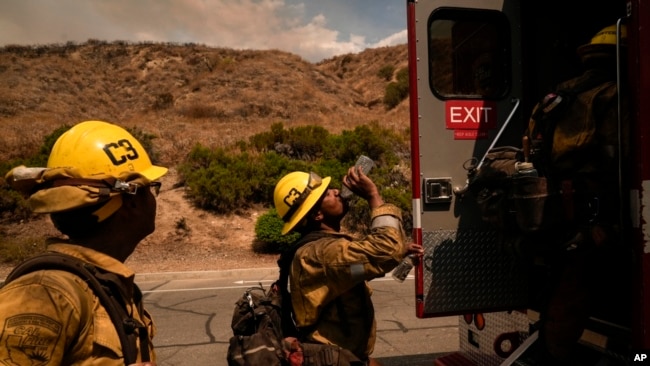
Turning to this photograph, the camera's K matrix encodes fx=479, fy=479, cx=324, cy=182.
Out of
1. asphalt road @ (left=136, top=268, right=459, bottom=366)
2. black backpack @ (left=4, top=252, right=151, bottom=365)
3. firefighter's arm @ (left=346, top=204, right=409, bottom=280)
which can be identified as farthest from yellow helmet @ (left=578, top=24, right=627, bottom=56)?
asphalt road @ (left=136, top=268, right=459, bottom=366)

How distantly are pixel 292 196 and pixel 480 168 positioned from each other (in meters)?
1.12

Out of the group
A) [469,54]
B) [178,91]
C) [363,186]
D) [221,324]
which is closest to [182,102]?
[178,91]

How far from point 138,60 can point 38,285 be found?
44806 millimetres

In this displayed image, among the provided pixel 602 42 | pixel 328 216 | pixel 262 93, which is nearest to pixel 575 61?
pixel 602 42

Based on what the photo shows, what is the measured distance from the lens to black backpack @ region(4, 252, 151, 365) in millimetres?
1294

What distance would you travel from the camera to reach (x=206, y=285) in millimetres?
9219

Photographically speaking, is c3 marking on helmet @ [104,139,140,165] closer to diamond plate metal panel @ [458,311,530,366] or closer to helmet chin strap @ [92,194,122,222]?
helmet chin strap @ [92,194,122,222]

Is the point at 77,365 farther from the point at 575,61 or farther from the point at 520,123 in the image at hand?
the point at 575,61

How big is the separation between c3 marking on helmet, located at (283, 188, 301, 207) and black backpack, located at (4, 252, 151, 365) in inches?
47.7

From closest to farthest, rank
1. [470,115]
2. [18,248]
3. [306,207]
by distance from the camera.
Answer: [306,207] < [470,115] < [18,248]

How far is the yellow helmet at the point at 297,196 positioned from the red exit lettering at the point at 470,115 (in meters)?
1.00

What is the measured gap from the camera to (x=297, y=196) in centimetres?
252

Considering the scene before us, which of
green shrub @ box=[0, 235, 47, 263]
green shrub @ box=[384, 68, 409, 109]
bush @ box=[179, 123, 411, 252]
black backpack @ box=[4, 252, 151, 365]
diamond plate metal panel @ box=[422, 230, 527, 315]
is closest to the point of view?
black backpack @ box=[4, 252, 151, 365]

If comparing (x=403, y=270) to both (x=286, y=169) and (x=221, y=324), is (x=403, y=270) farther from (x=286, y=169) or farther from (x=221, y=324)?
(x=286, y=169)
